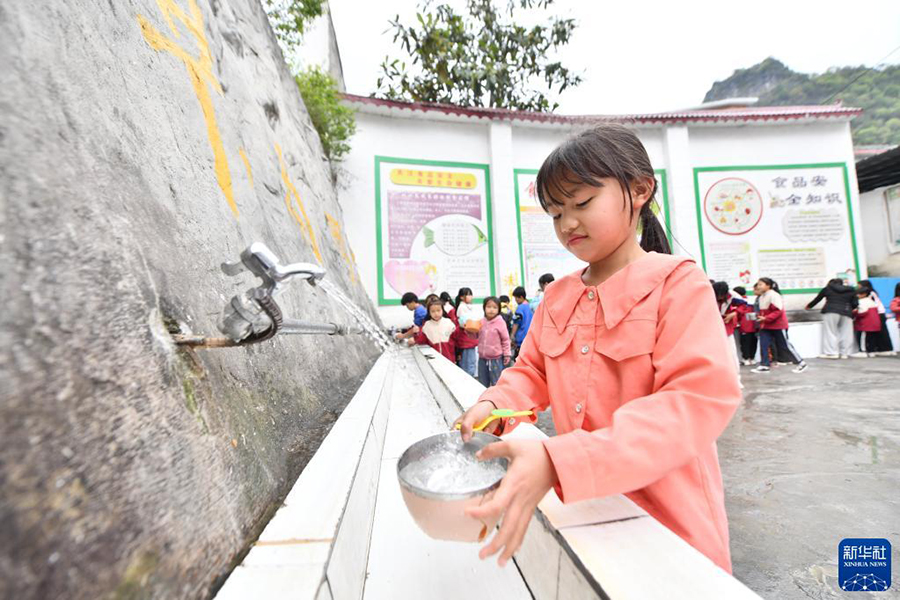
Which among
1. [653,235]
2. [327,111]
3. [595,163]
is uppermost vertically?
[327,111]

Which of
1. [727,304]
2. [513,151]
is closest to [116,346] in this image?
[727,304]

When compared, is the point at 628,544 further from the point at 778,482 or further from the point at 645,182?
the point at 778,482

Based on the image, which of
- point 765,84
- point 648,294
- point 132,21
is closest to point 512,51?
point 132,21

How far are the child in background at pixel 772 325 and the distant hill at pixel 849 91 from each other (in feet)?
20.5

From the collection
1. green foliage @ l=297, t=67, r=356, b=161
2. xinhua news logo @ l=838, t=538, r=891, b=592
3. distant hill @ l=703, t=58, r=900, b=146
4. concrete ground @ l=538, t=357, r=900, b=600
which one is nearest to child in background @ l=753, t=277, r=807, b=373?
concrete ground @ l=538, t=357, r=900, b=600

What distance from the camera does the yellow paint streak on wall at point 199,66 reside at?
1.53 metres

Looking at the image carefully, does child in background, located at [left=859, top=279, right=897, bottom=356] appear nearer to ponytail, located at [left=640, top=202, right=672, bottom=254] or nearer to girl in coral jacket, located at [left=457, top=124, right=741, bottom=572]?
ponytail, located at [left=640, top=202, right=672, bottom=254]

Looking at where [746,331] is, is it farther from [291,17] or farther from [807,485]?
[291,17]

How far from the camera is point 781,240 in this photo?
357 inches

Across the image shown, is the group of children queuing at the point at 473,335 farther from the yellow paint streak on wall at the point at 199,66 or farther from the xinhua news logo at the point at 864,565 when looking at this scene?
the yellow paint streak on wall at the point at 199,66

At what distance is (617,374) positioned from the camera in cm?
89

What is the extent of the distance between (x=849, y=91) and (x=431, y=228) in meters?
24.6

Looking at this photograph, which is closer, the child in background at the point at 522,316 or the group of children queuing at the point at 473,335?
the group of children queuing at the point at 473,335

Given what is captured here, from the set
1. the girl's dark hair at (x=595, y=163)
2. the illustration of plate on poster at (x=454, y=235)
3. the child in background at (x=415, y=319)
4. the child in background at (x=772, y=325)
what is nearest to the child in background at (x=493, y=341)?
the child in background at (x=415, y=319)
